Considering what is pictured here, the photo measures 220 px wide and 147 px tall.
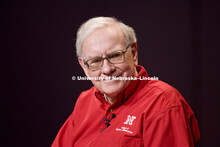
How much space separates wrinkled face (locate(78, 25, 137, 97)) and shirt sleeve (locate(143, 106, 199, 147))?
0.32 metres

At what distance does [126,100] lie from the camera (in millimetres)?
1575

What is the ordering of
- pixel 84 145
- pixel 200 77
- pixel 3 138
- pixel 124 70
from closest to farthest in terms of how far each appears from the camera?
1. pixel 124 70
2. pixel 84 145
3. pixel 200 77
4. pixel 3 138

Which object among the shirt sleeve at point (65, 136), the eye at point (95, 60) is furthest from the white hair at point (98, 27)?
the shirt sleeve at point (65, 136)

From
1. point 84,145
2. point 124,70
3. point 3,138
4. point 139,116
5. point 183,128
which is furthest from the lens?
point 3,138

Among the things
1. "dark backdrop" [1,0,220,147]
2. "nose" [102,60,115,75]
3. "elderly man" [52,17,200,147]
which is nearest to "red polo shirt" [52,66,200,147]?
"elderly man" [52,17,200,147]

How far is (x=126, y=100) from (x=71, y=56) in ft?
3.53

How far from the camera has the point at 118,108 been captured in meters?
1.57

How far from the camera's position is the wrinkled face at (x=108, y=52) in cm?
145

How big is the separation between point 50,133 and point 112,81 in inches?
53.6

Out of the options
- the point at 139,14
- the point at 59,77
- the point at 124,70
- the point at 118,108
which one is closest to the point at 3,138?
the point at 59,77

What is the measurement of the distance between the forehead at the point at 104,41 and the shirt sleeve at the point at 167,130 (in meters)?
0.48

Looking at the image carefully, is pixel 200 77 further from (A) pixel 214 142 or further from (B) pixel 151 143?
(B) pixel 151 143

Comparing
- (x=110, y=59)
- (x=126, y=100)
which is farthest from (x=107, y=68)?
(x=126, y=100)

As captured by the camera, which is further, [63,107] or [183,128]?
[63,107]
